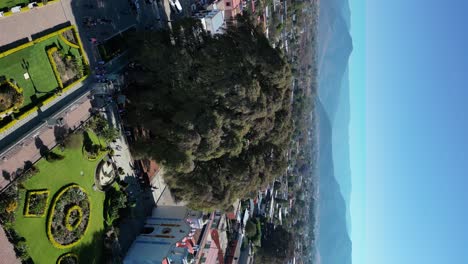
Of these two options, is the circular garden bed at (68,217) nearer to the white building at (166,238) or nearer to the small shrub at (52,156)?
the small shrub at (52,156)

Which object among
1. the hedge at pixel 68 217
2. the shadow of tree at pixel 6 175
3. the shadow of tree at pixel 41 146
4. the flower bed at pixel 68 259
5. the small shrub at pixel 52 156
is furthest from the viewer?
the hedge at pixel 68 217

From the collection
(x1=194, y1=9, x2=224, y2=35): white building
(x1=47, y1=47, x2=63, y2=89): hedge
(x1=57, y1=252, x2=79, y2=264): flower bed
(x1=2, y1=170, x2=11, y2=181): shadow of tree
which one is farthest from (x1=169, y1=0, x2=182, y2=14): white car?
(x1=57, y1=252, x2=79, y2=264): flower bed

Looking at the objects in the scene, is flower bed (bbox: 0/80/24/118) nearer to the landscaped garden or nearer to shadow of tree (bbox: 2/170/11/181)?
the landscaped garden

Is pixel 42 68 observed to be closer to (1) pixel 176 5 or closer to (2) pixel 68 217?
(2) pixel 68 217

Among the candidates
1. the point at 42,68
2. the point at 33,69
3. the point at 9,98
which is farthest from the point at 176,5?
the point at 9,98

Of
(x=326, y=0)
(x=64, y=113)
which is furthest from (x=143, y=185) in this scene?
(x=326, y=0)

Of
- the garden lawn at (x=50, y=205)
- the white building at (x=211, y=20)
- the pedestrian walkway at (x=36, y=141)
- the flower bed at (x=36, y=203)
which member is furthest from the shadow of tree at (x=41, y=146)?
the white building at (x=211, y=20)
